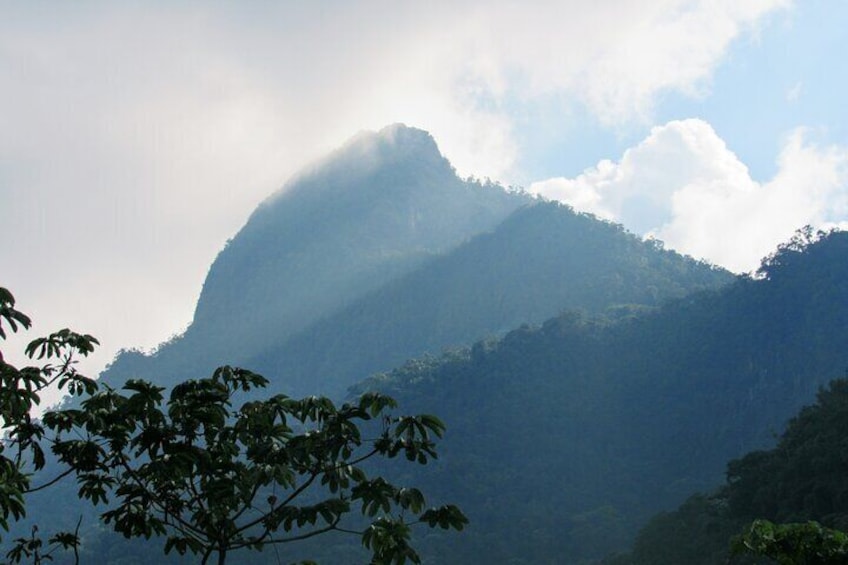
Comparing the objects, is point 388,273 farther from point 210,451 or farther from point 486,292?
point 210,451

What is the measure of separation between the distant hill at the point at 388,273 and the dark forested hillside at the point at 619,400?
Answer: 15.3m

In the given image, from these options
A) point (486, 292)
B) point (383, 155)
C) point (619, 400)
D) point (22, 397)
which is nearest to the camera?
point (22, 397)

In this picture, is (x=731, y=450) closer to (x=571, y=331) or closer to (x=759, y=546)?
(x=571, y=331)

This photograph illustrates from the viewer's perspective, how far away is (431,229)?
12350 cm

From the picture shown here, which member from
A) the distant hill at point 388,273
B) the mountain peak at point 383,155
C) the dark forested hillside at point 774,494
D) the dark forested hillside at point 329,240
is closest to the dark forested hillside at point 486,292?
the distant hill at point 388,273

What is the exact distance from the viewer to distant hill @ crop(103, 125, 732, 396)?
93.6 meters

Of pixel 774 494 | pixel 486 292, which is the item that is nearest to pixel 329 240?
pixel 486 292

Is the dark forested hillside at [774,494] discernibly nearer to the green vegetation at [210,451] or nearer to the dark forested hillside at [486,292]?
the green vegetation at [210,451]

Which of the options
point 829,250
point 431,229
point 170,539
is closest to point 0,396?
point 170,539

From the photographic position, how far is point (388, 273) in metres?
110

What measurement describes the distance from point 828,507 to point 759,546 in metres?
22.1

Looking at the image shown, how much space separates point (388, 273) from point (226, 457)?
105m

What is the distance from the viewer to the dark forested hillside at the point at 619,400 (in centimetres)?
5378

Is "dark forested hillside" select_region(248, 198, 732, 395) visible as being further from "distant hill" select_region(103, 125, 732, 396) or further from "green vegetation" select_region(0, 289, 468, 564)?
"green vegetation" select_region(0, 289, 468, 564)
